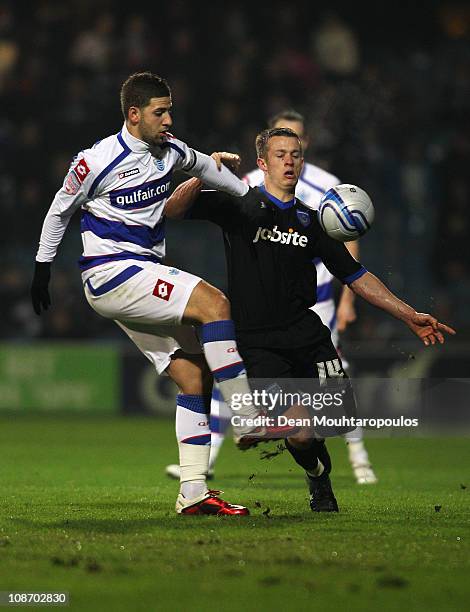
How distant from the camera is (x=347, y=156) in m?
14.5

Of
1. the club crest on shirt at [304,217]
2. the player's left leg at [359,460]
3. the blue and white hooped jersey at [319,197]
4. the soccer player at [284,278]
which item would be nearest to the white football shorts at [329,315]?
the blue and white hooped jersey at [319,197]

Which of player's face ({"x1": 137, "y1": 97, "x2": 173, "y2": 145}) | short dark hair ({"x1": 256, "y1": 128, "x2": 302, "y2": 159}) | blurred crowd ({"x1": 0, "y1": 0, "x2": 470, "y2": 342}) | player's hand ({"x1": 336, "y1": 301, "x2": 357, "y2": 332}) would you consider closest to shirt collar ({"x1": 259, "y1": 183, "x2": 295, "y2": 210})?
short dark hair ({"x1": 256, "y1": 128, "x2": 302, "y2": 159})

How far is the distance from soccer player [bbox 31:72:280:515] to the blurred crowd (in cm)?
671

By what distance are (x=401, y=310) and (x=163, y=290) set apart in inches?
47.0

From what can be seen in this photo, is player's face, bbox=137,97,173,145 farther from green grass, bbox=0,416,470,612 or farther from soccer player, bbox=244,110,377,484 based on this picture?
soccer player, bbox=244,110,377,484

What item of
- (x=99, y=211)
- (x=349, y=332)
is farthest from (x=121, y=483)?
(x=349, y=332)

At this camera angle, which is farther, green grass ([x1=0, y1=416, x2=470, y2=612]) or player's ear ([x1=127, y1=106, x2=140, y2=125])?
player's ear ([x1=127, y1=106, x2=140, y2=125])

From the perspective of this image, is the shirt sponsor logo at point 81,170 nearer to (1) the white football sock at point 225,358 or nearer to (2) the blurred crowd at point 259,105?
(1) the white football sock at point 225,358

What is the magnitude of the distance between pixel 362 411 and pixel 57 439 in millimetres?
2905

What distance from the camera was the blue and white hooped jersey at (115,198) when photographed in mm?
5914

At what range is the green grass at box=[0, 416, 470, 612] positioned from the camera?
409cm

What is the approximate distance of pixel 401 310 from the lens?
6.14 meters

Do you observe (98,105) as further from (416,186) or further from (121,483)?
(121,483)

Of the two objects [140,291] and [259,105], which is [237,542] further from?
[259,105]
